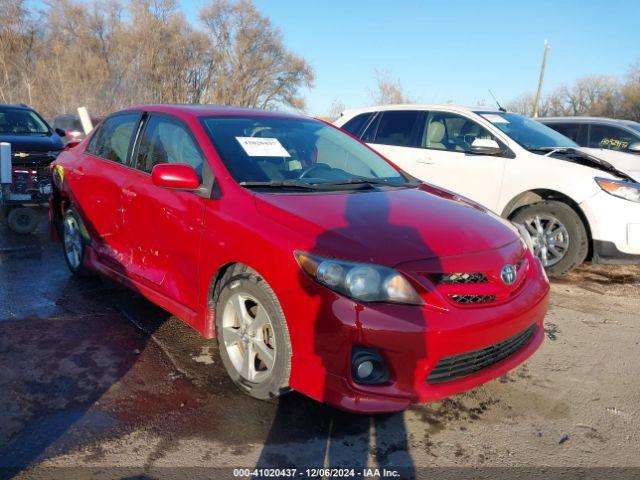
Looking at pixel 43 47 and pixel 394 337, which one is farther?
pixel 43 47

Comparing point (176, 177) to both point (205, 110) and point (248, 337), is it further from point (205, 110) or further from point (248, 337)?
point (248, 337)

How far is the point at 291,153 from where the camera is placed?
12.1ft

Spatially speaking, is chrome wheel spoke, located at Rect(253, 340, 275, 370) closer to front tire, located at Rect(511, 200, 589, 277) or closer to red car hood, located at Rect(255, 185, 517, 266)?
red car hood, located at Rect(255, 185, 517, 266)

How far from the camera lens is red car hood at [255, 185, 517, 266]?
103 inches

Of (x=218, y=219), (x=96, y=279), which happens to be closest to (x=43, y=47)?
(x=96, y=279)

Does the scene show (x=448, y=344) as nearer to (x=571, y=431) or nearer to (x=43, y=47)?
(x=571, y=431)

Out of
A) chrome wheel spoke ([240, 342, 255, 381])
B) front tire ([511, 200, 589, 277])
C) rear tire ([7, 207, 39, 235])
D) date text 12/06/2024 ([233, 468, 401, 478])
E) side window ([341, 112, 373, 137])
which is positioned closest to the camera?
date text 12/06/2024 ([233, 468, 401, 478])

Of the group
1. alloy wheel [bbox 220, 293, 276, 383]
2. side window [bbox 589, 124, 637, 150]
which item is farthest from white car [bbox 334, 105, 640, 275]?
alloy wheel [bbox 220, 293, 276, 383]

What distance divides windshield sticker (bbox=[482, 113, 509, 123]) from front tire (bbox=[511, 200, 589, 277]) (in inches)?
46.6

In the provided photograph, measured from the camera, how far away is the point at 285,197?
3.05m

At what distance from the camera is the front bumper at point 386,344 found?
2.42m

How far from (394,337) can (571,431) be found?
1185mm

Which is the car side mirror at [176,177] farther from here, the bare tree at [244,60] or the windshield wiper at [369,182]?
the bare tree at [244,60]

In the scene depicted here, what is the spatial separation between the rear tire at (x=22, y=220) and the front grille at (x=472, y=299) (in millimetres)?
6286
